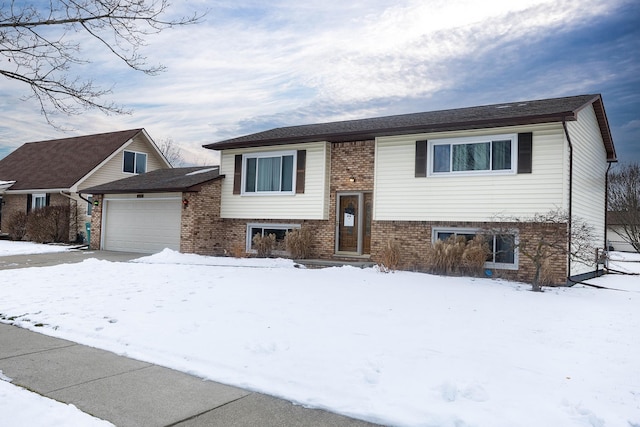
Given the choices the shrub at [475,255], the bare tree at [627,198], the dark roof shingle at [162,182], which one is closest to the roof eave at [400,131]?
the dark roof shingle at [162,182]

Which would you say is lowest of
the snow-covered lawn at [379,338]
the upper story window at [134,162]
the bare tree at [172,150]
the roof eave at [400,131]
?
the snow-covered lawn at [379,338]

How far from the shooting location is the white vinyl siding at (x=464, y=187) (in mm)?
11562

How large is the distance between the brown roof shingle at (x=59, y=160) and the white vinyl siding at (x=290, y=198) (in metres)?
10.8

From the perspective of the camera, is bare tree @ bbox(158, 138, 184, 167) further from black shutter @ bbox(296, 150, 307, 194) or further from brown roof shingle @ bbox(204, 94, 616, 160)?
black shutter @ bbox(296, 150, 307, 194)

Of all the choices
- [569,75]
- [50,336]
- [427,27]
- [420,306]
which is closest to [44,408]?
[50,336]

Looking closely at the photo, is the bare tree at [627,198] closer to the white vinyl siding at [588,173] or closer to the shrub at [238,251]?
the white vinyl siding at [588,173]

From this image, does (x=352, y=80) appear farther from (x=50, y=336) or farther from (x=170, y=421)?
(x=170, y=421)

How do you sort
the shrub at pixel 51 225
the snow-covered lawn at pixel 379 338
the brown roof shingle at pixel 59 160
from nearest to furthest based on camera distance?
the snow-covered lawn at pixel 379 338, the shrub at pixel 51 225, the brown roof shingle at pixel 59 160

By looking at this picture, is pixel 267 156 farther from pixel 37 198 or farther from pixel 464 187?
pixel 37 198

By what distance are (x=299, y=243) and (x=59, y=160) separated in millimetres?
19211

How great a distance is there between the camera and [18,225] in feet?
79.7

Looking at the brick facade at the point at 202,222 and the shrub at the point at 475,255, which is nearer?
the shrub at the point at 475,255

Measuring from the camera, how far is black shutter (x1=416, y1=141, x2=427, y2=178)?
13234 mm

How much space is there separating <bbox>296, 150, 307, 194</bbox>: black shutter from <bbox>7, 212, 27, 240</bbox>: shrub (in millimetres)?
16820
